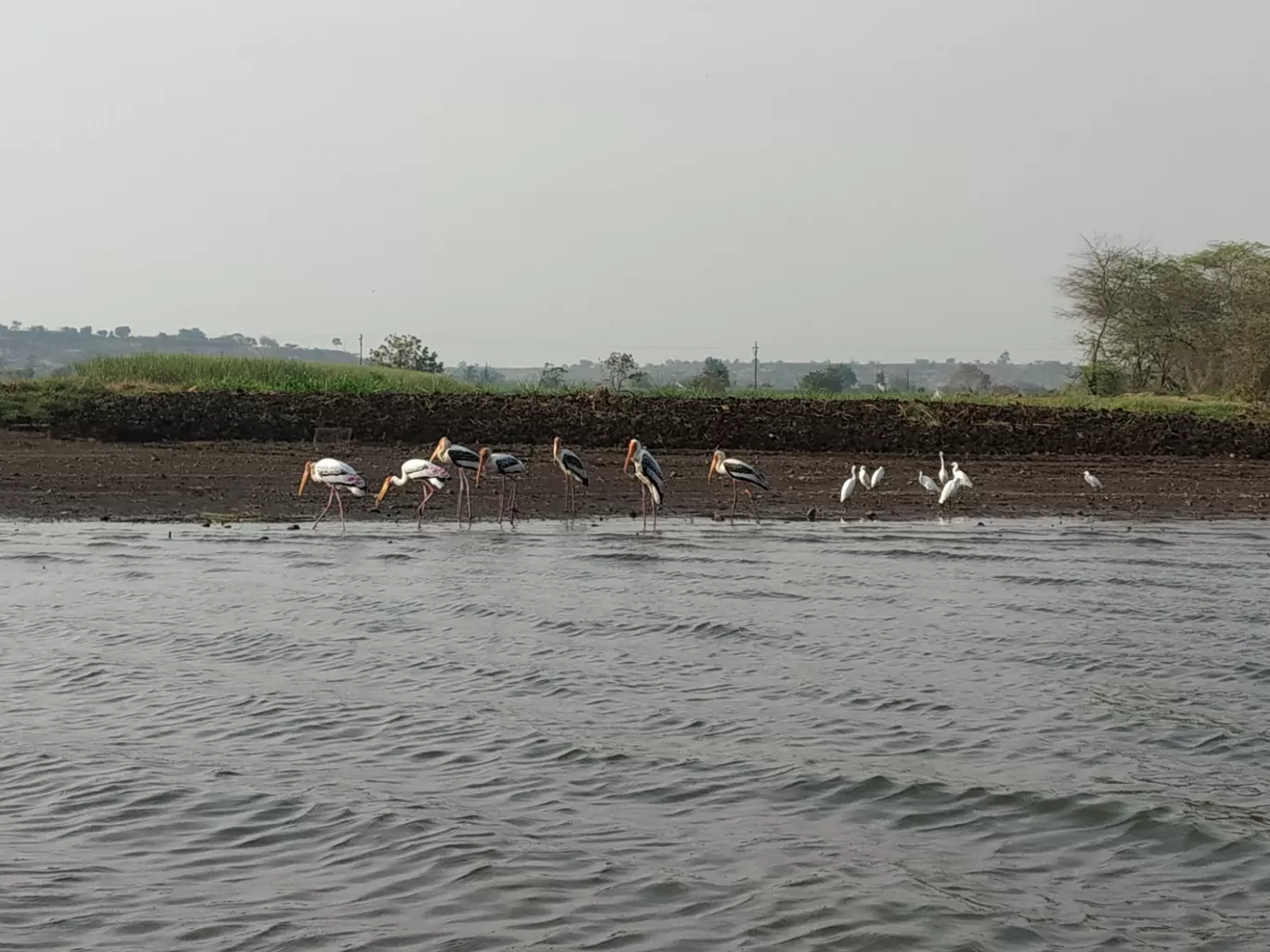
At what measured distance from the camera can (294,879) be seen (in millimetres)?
5844

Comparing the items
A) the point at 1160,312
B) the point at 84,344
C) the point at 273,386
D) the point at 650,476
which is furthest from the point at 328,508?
the point at 84,344

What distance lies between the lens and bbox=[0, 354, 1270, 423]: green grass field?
95.8 ft

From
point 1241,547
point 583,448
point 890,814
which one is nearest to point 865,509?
point 1241,547

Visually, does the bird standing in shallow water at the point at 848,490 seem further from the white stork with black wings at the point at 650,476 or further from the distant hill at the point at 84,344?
the distant hill at the point at 84,344

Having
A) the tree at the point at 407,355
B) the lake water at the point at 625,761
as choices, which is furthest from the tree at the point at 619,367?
the lake water at the point at 625,761

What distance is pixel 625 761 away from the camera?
7766 mm

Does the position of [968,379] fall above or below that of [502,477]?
above

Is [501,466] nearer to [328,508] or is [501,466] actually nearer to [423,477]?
[423,477]

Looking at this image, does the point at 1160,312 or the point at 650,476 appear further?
the point at 1160,312

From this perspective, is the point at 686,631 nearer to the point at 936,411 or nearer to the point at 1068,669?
the point at 1068,669

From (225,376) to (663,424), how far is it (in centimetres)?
1160

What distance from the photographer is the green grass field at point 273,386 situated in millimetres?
29188

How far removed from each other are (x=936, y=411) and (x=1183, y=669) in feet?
66.4

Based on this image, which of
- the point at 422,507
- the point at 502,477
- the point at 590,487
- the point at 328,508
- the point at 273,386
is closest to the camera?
the point at 328,508
